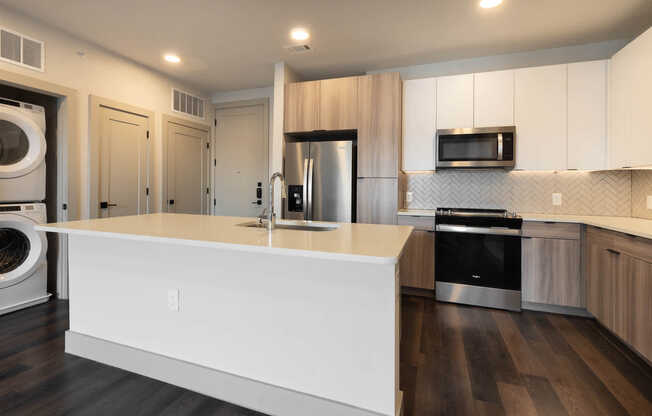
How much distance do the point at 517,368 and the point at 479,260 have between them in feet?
4.15

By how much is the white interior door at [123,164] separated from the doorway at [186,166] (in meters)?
0.32

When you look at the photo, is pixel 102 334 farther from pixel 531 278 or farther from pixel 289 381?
pixel 531 278

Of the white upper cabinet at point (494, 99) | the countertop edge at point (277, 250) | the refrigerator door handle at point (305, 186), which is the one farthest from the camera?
the refrigerator door handle at point (305, 186)

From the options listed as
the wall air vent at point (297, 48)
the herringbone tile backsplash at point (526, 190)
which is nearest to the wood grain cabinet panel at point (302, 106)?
the wall air vent at point (297, 48)

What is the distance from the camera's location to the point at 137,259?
1.94 metres

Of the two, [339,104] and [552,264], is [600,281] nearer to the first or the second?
[552,264]

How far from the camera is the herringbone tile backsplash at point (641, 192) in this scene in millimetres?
2883

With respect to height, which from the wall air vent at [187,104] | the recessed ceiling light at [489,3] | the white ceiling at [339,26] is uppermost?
the white ceiling at [339,26]

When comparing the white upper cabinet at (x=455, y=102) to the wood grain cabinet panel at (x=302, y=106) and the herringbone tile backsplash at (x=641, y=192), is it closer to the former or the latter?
the wood grain cabinet panel at (x=302, y=106)

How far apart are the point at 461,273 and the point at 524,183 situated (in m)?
1.26

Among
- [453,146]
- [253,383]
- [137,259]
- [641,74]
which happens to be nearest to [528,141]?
[453,146]

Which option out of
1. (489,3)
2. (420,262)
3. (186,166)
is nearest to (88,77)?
(186,166)

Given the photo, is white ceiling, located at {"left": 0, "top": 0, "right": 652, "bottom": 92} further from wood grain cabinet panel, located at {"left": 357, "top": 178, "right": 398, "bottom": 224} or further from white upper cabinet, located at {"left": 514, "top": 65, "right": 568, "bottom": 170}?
wood grain cabinet panel, located at {"left": 357, "top": 178, "right": 398, "bottom": 224}

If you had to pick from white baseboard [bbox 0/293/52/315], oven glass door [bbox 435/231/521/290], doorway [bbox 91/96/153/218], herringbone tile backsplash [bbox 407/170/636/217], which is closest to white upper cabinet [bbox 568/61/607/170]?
herringbone tile backsplash [bbox 407/170/636/217]
